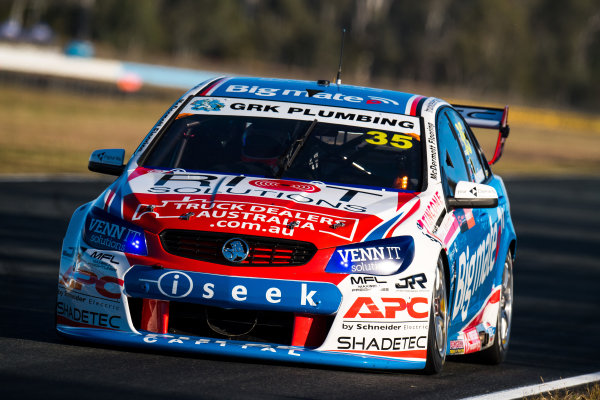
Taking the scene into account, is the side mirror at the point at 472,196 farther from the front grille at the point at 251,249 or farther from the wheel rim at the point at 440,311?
the front grille at the point at 251,249

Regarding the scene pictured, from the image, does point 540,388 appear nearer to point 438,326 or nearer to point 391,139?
point 438,326

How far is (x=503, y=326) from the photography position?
26.0 ft

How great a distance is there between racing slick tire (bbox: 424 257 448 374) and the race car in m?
0.01

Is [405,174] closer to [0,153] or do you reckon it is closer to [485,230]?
[485,230]

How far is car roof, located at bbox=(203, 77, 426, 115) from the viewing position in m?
7.54

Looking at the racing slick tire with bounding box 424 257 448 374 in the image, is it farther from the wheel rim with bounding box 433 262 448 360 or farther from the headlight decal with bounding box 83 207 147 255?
the headlight decal with bounding box 83 207 147 255

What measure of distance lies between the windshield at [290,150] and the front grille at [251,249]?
0.94m

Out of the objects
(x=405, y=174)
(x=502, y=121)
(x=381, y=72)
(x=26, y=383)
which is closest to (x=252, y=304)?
(x=26, y=383)

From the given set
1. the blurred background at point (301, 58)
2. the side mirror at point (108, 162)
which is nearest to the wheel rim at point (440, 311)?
the side mirror at point (108, 162)

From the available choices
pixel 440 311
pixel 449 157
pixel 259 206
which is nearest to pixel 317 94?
pixel 449 157

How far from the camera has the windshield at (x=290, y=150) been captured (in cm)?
701

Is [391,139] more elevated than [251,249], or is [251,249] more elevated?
[391,139]

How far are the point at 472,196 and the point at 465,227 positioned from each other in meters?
0.22

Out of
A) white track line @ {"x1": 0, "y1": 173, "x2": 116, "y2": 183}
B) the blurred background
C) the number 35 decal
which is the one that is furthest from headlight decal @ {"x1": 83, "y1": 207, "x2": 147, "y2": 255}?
the blurred background
